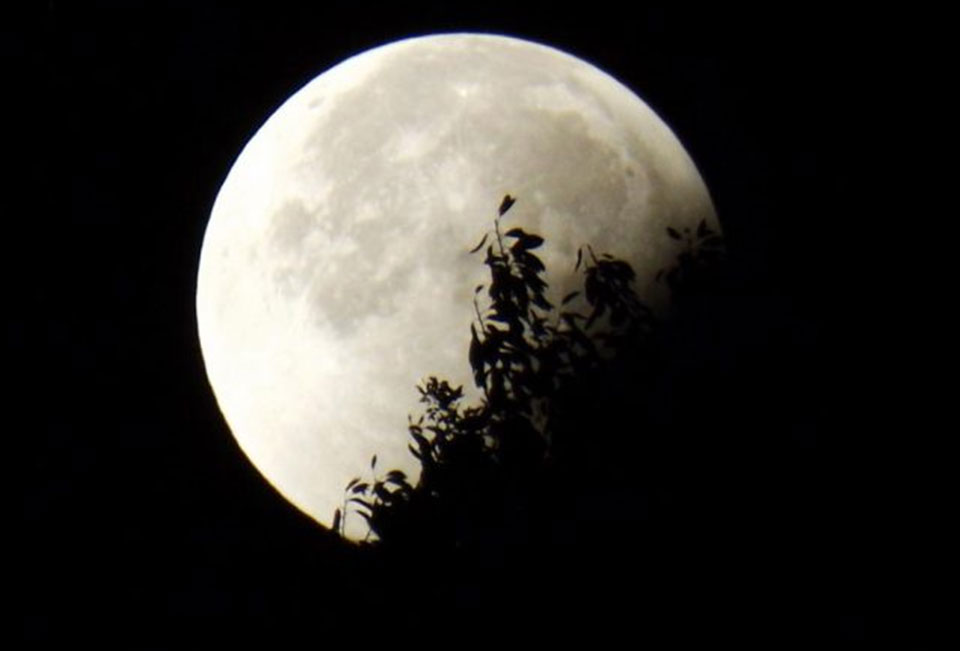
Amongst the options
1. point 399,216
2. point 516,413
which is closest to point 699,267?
point 516,413

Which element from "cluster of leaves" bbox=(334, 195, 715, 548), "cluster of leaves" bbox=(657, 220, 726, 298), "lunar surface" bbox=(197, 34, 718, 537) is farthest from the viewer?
"lunar surface" bbox=(197, 34, 718, 537)

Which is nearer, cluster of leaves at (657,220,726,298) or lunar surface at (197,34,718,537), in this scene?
cluster of leaves at (657,220,726,298)

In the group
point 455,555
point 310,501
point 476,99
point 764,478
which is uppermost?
point 476,99

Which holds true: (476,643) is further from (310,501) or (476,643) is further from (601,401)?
(310,501)

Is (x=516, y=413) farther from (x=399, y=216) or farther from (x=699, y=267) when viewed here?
(x=399, y=216)

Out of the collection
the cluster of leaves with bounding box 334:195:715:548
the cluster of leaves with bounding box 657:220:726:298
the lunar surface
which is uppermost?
the lunar surface

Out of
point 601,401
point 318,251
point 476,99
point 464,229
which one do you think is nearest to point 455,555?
point 601,401
